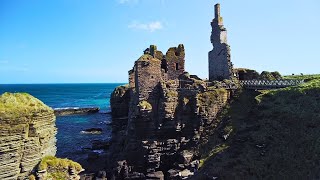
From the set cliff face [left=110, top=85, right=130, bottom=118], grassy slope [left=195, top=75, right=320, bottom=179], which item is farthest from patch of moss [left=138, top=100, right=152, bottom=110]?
cliff face [left=110, top=85, right=130, bottom=118]

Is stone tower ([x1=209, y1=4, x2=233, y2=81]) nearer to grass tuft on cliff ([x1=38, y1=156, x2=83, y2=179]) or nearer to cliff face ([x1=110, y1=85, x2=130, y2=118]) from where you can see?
cliff face ([x1=110, y1=85, x2=130, y2=118])

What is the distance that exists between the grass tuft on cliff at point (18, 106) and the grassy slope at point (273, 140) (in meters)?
24.4

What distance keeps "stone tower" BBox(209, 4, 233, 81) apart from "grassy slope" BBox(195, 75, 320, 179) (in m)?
10.2

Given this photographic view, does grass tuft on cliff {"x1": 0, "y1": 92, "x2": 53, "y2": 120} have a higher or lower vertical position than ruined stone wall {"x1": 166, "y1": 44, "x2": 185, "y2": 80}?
lower

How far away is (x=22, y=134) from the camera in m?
18.7

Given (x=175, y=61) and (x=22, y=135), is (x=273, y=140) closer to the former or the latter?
(x=175, y=61)

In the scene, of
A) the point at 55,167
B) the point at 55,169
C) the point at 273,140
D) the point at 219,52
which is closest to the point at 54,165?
the point at 55,167

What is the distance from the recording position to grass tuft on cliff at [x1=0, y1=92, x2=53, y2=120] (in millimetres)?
18344

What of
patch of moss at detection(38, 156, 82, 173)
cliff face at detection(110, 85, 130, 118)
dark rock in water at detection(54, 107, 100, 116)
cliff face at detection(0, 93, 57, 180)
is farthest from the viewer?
dark rock in water at detection(54, 107, 100, 116)

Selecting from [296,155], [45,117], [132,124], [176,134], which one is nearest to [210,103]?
[176,134]

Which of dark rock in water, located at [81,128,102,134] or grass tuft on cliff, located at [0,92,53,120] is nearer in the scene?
grass tuft on cliff, located at [0,92,53,120]

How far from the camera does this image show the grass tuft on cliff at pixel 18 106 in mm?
18344

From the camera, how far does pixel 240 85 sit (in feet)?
183

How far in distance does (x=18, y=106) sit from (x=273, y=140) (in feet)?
101
